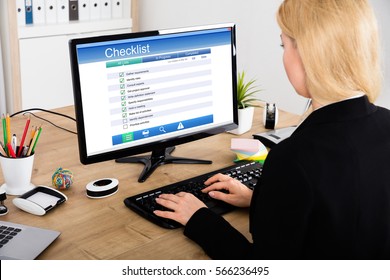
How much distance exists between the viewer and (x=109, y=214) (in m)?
1.40

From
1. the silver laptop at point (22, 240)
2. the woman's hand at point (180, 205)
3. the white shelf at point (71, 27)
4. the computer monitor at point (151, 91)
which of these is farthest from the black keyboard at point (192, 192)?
the white shelf at point (71, 27)

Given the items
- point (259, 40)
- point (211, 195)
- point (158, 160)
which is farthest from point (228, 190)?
point (259, 40)

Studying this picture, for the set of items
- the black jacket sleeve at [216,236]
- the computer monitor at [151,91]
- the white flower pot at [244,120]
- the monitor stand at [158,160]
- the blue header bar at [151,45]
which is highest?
the blue header bar at [151,45]

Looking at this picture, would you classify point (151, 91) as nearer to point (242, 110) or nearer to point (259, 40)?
point (242, 110)

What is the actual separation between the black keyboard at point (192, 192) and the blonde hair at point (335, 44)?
0.45 metres

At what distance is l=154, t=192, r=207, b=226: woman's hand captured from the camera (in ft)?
4.41

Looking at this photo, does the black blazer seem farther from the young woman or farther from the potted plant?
the potted plant

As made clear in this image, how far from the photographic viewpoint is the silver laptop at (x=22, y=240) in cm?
118

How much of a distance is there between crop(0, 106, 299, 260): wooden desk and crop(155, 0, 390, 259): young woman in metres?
0.24

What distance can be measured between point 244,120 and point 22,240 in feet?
3.15

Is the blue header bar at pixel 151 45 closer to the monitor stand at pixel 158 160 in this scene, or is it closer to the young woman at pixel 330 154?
the monitor stand at pixel 158 160

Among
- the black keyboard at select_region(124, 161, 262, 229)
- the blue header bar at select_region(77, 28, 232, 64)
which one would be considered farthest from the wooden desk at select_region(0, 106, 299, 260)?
the blue header bar at select_region(77, 28, 232, 64)
